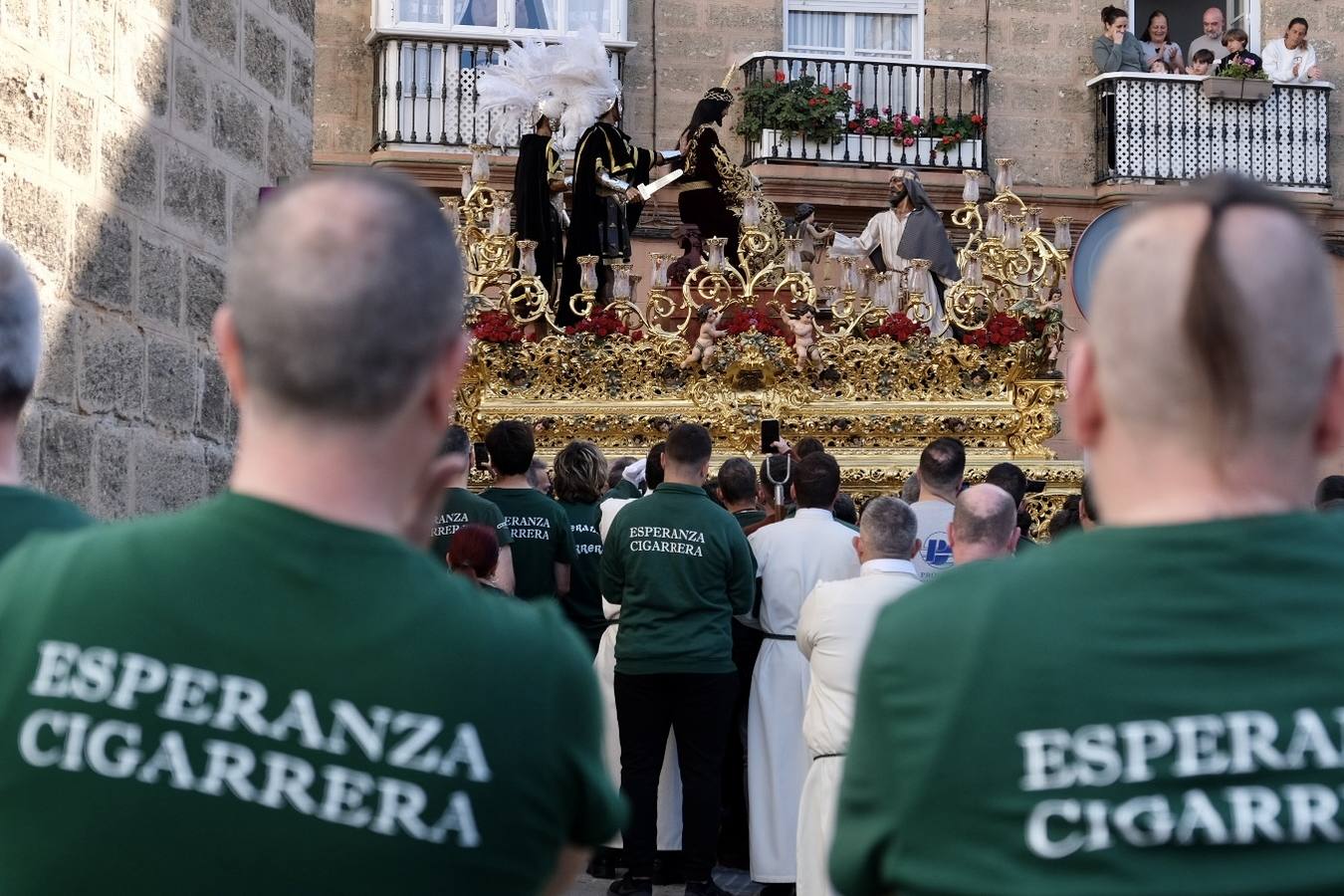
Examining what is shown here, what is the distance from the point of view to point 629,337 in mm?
11984

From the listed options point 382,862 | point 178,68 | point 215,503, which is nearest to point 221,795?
point 382,862

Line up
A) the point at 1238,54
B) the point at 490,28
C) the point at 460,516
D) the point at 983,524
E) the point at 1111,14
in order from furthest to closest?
the point at 1238,54, the point at 1111,14, the point at 490,28, the point at 460,516, the point at 983,524

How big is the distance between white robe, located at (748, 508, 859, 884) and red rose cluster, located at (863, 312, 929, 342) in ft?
16.6

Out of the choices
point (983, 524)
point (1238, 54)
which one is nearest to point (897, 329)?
point (983, 524)

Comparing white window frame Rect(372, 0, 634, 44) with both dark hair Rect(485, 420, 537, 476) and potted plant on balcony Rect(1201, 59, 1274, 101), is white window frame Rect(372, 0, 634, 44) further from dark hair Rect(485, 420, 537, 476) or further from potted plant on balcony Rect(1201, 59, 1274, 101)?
dark hair Rect(485, 420, 537, 476)

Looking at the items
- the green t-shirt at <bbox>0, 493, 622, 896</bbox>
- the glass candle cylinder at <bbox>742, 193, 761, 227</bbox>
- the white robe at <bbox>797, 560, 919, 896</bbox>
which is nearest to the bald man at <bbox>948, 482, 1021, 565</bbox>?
the white robe at <bbox>797, 560, 919, 896</bbox>

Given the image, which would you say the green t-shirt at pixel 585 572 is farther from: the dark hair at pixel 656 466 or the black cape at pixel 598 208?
the black cape at pixel 598 208

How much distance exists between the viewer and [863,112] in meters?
20.2

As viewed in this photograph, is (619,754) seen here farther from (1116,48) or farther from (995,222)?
(1116,48)

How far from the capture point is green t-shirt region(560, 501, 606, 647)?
7.73m

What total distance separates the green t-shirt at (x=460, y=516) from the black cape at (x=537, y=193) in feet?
20.9

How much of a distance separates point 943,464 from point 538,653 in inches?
199

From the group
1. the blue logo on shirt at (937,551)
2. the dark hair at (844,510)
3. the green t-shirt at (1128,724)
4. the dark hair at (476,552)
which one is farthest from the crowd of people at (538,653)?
the dark hair at (844,510)

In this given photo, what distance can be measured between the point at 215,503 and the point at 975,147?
62.4ft
